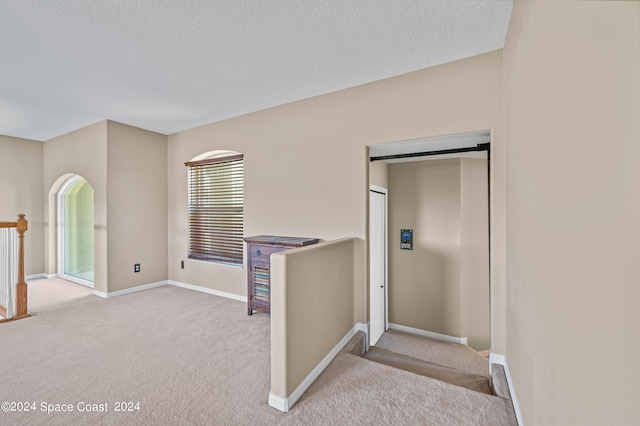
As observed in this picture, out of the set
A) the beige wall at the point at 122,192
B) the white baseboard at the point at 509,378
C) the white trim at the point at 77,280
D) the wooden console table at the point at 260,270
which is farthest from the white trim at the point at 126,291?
the white baseboard at the point at 509,378

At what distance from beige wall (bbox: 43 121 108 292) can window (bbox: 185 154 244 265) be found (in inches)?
44.3

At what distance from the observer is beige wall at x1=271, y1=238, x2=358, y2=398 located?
1758mm

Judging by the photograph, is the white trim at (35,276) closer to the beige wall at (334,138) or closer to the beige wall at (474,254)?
the beige wall at (334,138)

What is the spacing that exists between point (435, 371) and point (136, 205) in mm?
4561

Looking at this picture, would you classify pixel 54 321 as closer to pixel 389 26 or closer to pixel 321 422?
pixel 321 422

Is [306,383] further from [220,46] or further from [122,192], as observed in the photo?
[122,192]

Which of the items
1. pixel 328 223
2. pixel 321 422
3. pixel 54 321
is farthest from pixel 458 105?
pixel 54 321

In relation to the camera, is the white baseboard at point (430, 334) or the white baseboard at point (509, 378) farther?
the white baseboard at point (430, 334)

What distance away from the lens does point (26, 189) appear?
16.0 ft

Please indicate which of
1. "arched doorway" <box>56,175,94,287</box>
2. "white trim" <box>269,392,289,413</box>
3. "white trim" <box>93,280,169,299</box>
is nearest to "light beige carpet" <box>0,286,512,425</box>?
"white trim" <box>269,392,289,413</box>

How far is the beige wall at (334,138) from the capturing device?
2.40 metres

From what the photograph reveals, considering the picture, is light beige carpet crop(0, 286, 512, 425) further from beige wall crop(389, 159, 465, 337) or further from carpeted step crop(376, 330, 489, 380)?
beige wall crop(389, 159, 465, 337)

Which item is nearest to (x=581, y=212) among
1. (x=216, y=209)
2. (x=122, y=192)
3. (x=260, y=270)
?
(x=260, y=270)

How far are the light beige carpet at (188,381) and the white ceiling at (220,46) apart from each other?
101 inches
